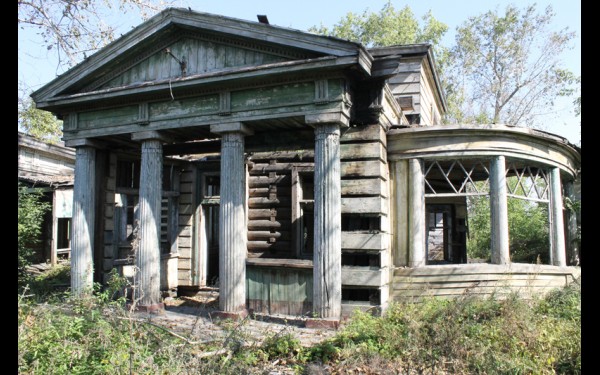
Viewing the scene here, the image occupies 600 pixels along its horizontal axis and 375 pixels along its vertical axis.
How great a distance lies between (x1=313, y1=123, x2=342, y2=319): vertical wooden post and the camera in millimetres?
7551

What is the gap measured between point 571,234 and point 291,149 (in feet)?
25.4

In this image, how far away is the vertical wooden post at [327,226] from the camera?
24.8ft

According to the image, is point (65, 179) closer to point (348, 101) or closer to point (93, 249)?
point (93, 249)

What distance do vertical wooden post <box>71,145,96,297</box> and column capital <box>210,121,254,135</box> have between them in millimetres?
3359

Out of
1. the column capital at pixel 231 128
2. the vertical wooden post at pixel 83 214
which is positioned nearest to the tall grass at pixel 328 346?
the vertical wooden post at pixel 83 214

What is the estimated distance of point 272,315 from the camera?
28.5 ft

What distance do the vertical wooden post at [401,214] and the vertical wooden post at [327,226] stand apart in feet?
6.01

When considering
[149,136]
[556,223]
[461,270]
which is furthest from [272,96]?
[556,223]

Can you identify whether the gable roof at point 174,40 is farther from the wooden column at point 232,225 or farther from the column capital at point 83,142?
the wooden column at point 232,225

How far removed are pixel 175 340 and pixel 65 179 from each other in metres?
13.3

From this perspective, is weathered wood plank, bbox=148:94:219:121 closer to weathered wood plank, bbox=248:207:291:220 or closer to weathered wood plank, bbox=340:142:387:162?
weathered wood plank, bbox=340:142:387:162

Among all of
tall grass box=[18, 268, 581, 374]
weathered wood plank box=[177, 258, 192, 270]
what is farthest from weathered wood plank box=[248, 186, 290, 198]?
tall grass box=[18, 268, 581, 374]
